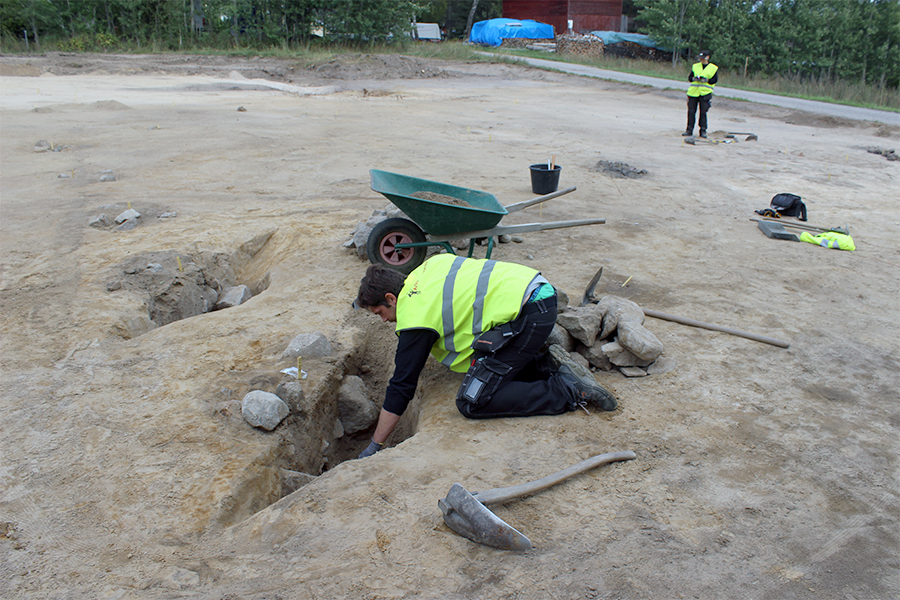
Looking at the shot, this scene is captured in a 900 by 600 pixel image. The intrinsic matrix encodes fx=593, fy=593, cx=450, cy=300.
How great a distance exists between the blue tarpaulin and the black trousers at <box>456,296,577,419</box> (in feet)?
113

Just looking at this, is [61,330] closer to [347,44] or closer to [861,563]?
[861,563]

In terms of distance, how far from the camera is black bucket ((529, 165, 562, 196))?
7051mm

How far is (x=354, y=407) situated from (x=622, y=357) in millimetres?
1714

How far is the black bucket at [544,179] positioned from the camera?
23.1 feet

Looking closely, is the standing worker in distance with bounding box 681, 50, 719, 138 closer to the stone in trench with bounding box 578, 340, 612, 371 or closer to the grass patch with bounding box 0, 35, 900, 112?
the grass patch with bounding box 0, 35, 900, 112

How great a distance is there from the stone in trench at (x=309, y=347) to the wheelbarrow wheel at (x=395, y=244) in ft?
4.04

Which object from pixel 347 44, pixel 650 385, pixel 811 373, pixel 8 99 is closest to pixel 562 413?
pixel 650 385

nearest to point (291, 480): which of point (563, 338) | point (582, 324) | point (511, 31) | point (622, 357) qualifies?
point (563, 338)

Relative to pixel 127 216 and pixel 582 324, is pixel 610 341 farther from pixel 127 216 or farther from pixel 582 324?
pixel 127 216

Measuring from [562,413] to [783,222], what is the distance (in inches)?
188

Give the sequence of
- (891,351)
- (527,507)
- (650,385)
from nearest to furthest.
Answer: (527,507), (650,385), (891,351)

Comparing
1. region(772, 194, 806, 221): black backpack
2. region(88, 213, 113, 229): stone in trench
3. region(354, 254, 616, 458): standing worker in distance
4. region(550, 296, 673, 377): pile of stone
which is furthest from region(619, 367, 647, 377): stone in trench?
region(88, 213, 113, 229): stone in trench

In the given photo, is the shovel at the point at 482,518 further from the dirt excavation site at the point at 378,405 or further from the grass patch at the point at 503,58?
the grass patch at the point at 503,58

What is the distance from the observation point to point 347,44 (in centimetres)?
2750
